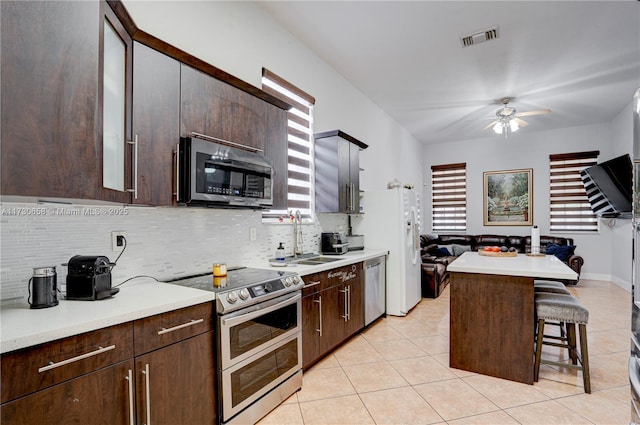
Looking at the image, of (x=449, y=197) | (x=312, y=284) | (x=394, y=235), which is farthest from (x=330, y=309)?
(x=449, y=197)

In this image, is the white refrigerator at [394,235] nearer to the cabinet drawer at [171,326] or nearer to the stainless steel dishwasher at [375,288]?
the stainless steel dishwasher at [375,288]

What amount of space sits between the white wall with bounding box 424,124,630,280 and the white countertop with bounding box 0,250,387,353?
7325 millimetres

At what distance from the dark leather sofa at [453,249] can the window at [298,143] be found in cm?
266

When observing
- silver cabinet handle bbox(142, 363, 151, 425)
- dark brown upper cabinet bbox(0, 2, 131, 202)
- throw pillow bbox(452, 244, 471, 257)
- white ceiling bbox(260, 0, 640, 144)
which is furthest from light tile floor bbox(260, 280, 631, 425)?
throw pillow bbox(452, 244, 471, 257)

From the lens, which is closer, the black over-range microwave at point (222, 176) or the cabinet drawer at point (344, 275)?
the black over-range microwave at point (222, 176)

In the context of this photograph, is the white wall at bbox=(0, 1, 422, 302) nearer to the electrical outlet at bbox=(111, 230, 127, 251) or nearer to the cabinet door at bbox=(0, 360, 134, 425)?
the electrical outlet at bbox=(111, 230, 127, 251)

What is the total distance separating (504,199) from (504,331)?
5702 millimetres

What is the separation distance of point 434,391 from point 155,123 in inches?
103

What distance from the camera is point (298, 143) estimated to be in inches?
140

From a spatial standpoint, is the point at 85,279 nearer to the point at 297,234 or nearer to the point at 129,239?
the point at 129,239

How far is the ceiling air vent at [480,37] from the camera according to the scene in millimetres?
3368

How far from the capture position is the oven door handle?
180 centimetres

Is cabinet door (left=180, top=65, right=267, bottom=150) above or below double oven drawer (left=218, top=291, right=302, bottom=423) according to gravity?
above

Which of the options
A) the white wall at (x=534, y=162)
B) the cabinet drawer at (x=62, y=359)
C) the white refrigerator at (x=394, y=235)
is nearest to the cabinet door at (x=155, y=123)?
the cabinet drawer at (x=62, y=359)
